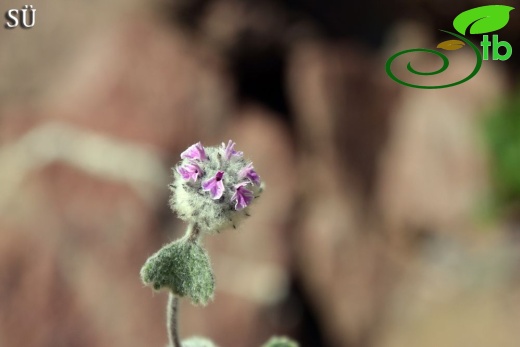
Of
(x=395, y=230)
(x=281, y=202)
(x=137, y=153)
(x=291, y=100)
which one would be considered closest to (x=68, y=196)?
(x=137, y=153)

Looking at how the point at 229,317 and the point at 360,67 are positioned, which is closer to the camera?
the point at 229,317

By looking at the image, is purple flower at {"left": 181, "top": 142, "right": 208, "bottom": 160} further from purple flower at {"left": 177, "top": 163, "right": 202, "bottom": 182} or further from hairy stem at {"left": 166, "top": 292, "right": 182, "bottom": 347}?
hairy stem at {"left": 166, "top": 292, "right": 182, "bottom": 347}

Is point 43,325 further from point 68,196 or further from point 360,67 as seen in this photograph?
point 360,67

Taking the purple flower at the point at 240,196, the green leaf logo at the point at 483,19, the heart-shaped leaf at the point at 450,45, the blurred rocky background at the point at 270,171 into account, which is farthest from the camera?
the heart-shaped leaf at the point at 450,45

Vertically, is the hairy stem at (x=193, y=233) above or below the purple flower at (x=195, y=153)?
below

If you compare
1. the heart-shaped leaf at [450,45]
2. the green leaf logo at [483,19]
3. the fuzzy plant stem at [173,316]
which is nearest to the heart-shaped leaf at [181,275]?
the fuzzy plant stem at [173,316]

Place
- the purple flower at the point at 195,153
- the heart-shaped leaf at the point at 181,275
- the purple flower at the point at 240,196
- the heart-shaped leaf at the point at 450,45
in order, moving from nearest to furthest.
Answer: the heart-shaped leaf at the point at 181,275 < the purple flower at the point at 240,196 < the purple flower at the point at 195,153 < the heart-shaped leaf at the point at 450,45

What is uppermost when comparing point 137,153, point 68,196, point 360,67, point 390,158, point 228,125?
point 360,67

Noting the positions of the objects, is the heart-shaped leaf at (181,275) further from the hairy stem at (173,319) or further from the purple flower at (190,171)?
the purple flower at (190,171)
